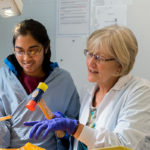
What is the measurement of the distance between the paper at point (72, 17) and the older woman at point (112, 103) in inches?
31.8

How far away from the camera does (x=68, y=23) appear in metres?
1.88

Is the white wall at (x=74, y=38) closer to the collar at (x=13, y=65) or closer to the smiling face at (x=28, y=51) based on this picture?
the collar at (x=13, y=65)

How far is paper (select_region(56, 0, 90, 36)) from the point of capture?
5.97 ft

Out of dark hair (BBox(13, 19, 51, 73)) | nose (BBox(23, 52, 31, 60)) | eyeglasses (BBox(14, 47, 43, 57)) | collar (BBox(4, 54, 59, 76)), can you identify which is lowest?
collar (BBox(4, 54, 59, 76))

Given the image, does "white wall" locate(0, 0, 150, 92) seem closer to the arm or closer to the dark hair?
the dark hair

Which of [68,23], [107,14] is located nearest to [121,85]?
[107,14]

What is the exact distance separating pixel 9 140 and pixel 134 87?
0.74 m

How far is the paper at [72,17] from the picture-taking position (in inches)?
71.6

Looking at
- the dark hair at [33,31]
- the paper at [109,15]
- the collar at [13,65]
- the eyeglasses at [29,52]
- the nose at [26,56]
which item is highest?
the paper at [109,15]

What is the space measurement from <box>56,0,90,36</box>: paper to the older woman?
0.81m

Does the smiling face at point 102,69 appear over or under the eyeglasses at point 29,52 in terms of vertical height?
under

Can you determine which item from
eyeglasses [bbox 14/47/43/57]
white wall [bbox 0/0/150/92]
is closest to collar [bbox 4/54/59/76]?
eyeglasses [bbox 14/47/43/57]

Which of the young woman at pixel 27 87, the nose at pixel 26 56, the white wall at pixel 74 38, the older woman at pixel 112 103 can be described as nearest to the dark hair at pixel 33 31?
the young woman at pixel 27 87

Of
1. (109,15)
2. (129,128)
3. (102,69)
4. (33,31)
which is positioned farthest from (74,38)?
(129,128)
